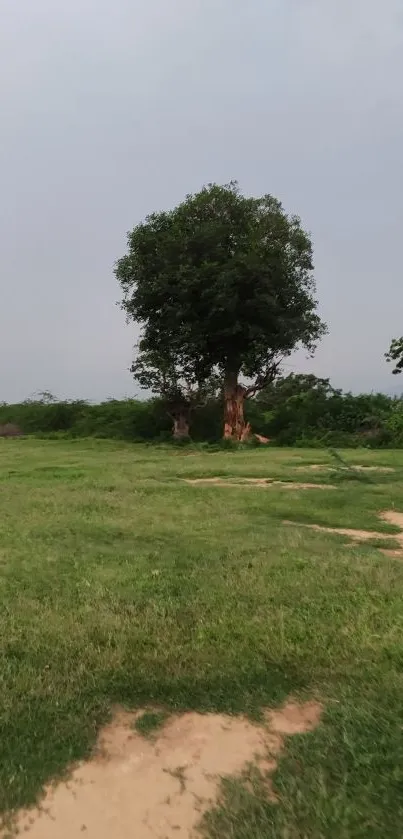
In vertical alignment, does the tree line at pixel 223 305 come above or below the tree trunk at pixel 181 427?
above

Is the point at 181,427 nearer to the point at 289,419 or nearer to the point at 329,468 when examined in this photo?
the point at 289,419

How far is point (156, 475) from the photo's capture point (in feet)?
40.0

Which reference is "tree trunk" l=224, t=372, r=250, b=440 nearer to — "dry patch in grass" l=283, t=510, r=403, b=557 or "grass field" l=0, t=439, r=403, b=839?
"dry patch in grass" l=283, t=510, r=403, b=557

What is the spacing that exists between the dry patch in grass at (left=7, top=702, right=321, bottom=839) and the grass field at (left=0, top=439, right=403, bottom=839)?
0.26 ft

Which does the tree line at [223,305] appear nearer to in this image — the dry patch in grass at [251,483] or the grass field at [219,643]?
the dry patch in grass at [251,483]

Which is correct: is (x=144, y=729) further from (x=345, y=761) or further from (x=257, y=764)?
(x=345, y=761)

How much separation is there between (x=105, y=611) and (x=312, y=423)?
21.6 m

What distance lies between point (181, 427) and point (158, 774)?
21487 mm

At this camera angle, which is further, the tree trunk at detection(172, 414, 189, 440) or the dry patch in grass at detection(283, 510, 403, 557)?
the tree trunk at detection(172, 414, 189, 440)

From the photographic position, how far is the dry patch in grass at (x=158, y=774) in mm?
2197

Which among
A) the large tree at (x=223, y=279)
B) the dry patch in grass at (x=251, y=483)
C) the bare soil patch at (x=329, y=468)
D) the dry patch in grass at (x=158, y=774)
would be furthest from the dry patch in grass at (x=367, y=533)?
the large tree at (x=223, y=279)

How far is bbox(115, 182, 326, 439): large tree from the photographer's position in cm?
1903

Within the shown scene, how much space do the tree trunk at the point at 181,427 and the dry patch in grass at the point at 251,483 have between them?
1201 centimetres

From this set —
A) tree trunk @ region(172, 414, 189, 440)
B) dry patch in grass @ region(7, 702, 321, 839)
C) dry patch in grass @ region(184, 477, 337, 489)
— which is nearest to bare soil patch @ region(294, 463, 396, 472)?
dry patch in grass @ region(184, 477, 337, 489)
